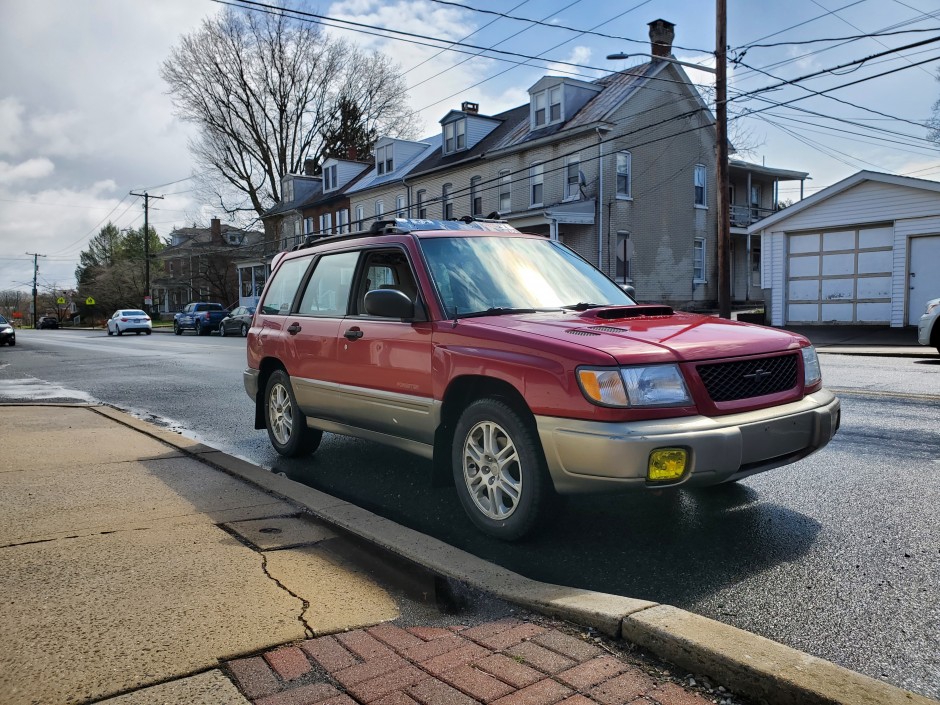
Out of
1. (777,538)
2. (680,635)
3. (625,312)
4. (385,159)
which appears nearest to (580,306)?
(625,312)

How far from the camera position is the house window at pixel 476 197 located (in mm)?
33562

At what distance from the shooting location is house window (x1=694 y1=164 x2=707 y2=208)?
106ft

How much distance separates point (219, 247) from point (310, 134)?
41.7 ft

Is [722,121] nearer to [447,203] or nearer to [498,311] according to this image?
[498,311]

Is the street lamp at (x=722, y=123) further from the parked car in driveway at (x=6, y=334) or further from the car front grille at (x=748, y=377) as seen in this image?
the parked car in driveway at (x=6, y=334)

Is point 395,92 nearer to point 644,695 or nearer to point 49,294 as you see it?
point 644,695

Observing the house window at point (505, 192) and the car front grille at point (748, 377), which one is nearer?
the car front grille at point (748, 377)

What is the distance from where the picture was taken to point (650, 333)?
13.2 ft

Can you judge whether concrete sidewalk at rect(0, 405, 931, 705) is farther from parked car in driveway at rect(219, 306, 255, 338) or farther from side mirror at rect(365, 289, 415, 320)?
parked car in driveway at rect(219, 306, 255, 338)

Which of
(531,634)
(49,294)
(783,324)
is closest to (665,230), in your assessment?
(783,324)

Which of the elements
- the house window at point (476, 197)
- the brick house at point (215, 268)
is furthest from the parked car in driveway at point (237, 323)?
the brick house at point (215, 268)

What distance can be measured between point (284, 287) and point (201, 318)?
3491 centimetres

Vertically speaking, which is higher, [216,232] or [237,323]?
[216,232]

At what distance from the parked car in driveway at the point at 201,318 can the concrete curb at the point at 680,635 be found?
1470 inches
